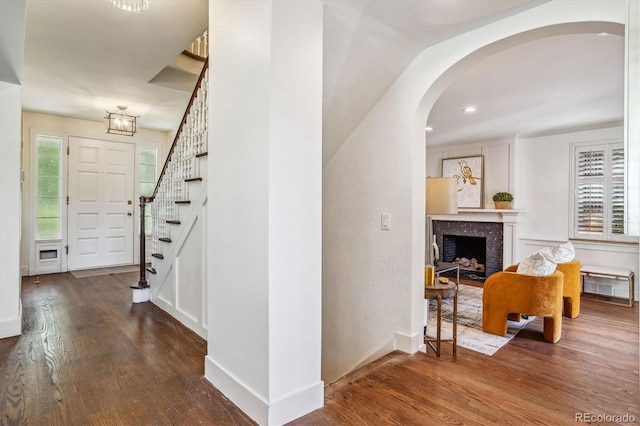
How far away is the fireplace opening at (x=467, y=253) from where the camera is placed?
6223 mm

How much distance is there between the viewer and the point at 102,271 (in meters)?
5.64

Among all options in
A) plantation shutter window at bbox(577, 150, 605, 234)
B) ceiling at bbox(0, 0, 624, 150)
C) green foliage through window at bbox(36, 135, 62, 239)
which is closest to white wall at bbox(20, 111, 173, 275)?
green foliage through window at bbox(36, 135, 62, 239)

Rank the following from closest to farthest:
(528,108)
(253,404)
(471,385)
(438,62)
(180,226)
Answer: (253,404) → (471,385) → (438,62) → (180,226) → (528,108)

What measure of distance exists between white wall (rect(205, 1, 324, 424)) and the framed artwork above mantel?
16.0 feet

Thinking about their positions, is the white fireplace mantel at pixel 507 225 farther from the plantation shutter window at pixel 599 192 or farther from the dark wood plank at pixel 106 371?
the dark wood plank at pixel 106 371

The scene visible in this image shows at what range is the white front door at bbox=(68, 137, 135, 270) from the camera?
574cm

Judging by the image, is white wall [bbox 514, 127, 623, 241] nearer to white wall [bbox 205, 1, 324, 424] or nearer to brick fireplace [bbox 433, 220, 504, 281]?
brick fireplace [bbox 433, 220, 504, 281]

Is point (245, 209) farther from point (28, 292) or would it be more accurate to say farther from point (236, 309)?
point (28, 292)

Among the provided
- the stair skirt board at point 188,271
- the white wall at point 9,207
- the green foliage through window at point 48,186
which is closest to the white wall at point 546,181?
the stair skirt board at point 188,271

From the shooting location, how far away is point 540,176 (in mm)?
5570

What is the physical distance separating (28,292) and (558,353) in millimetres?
5815

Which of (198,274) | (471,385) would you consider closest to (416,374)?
(471,385)

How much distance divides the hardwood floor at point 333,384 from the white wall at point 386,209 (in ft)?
1.49

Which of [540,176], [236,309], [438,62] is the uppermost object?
[438,62]
